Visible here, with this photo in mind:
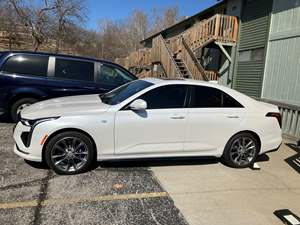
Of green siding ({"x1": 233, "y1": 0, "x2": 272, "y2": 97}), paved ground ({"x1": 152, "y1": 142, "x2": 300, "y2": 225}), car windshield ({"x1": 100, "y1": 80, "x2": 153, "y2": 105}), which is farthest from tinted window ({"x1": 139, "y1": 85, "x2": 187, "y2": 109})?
green siding ({"x1": 233, "y1": 0, "x2": 272, "y2": 97})

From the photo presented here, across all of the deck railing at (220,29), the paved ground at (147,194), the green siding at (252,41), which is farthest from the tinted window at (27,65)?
the deck railing at (220,29)

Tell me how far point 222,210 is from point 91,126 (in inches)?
85.8

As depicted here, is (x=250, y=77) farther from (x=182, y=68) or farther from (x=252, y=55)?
(x=182, y=68)

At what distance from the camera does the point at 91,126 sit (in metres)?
4.61

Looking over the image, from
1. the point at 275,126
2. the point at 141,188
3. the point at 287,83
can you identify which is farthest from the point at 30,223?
the point at 287,83

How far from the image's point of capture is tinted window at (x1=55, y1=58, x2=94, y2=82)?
754 centimetres

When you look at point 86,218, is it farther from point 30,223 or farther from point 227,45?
point 227,45

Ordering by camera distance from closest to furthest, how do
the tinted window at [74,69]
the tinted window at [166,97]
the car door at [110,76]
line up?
the tinted window at [166,97] < the tinted window at [74,69] < the car door at [110,76]

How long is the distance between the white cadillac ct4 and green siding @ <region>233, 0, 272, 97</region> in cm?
690

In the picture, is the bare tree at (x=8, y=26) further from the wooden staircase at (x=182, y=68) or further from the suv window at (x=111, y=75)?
the suv window at (x=111, y=75)

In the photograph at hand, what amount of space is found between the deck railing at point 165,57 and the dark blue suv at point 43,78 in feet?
22.3

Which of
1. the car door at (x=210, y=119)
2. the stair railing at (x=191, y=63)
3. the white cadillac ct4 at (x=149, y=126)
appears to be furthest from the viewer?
the stair railing at (x=191, y=63)

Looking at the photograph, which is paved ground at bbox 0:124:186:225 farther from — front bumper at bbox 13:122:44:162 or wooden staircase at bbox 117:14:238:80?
wooden staircase at bbox 117:14:238:80

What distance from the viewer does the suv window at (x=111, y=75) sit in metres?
7.83
